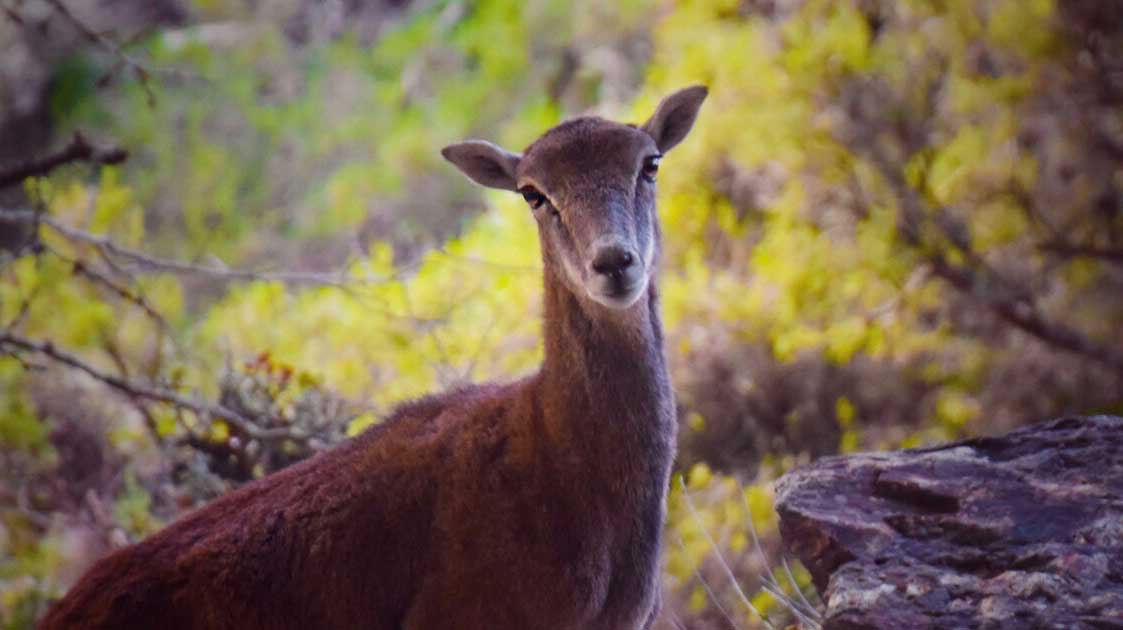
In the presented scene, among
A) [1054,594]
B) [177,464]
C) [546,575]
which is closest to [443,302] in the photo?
[177,464]

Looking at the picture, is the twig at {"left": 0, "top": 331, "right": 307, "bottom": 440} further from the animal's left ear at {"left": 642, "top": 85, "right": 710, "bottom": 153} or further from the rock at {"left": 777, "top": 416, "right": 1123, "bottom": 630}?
the rock at {"left": 777, "top": 416, "right": 1123, "bottom": 630}

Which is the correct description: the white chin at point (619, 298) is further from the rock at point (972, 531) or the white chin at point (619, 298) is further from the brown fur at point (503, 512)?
the rock at point (972, 531)

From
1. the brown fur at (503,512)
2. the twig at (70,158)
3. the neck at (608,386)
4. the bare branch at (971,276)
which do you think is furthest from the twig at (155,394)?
the bare branch at (971,276)

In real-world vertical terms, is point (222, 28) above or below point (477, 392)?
above

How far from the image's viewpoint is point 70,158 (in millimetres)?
4930

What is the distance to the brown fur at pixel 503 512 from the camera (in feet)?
10.3

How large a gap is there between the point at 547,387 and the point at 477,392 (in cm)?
33

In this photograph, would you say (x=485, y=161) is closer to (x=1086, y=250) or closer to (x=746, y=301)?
(x=746, y=301)

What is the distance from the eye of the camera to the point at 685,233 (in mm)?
8352

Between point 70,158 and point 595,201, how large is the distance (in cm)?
260

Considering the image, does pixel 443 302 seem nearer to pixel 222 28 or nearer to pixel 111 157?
pixel 111 157

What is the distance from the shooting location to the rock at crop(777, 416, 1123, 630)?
287 cm

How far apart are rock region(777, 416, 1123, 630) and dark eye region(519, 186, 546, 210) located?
1.00 metres

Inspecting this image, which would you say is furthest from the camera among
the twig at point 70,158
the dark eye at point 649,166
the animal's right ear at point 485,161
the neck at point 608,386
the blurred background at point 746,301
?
the blurred background at point 746,301
